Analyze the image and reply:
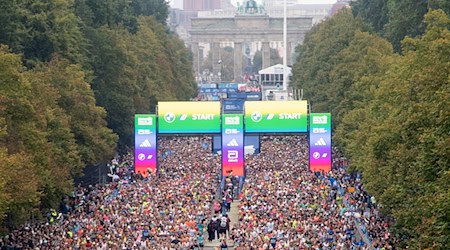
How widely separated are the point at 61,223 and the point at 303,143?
148 ft

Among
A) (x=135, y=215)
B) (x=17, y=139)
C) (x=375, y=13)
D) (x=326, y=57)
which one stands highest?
(x=375, y=13)

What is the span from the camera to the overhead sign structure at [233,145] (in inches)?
3282

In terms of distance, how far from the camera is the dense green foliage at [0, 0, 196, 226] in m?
59.5

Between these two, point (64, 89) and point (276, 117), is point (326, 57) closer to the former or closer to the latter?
point (276, 117)

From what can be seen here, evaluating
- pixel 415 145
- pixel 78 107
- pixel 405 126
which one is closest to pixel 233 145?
pixel 78 107

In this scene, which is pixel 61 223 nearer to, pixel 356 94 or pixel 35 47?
pixel 35 47

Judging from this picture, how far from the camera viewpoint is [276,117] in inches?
3388

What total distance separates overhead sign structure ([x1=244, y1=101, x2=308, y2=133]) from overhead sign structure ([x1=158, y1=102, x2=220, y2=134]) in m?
1.83

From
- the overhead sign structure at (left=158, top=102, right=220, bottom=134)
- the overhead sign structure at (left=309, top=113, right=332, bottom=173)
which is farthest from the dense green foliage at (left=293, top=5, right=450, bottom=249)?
the overhead sign structure at (left=158, top=102, right=220, bottom=134)

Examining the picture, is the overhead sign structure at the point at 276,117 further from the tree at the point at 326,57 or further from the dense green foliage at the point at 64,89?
the tree at the point at 326,57

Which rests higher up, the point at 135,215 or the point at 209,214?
the point at 135,215

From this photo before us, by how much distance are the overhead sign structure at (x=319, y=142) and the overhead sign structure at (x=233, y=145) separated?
3897 mm

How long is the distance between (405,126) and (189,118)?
32289mm

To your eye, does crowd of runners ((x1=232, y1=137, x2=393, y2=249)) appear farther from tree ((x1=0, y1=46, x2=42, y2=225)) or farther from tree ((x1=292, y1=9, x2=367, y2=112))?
tree ((x1=292, y1=9, x2=367, y2=112))
